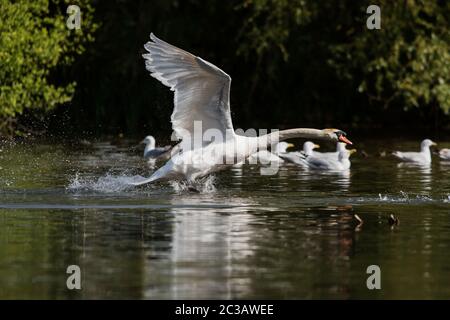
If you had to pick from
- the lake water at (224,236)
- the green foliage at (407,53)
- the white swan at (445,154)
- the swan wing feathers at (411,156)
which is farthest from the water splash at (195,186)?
the green foliage at (407,53)

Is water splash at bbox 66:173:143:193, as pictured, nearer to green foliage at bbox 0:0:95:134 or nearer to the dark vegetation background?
green foliage at bbox 0:0:95:134

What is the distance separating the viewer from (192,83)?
17.2 m

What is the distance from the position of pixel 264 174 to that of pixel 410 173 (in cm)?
269

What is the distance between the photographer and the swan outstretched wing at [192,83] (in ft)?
55.2

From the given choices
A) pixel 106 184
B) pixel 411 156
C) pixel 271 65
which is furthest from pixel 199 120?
pixel 271 65

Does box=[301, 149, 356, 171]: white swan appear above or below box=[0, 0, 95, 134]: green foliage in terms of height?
below

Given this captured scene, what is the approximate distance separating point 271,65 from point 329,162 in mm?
10866

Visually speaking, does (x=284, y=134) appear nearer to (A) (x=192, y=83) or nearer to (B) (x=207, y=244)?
(A) (x=192, y=83)

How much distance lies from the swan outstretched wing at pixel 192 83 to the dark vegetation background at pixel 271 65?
12.9 m

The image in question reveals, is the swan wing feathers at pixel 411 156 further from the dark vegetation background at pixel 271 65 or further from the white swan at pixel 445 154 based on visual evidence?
the dark vegetation background at pixel 271 65

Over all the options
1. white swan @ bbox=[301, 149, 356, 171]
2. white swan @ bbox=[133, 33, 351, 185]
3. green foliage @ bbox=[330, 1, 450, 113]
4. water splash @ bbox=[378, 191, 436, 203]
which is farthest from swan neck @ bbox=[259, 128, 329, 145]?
green foliage @ bbox=[330, 1, 450, 113]

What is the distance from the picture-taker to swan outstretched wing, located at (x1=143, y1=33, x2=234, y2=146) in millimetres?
16828

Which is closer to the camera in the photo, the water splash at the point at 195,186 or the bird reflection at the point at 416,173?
the water splash at the point at 195,186

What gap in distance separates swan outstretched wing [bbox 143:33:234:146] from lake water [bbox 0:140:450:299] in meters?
1.11
